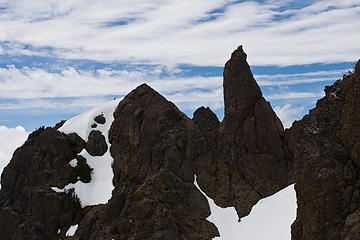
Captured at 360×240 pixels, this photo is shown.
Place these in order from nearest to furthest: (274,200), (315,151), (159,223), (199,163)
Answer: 1. (315,151)
2. (159,223)
3. (274,200)
4. (199,163)

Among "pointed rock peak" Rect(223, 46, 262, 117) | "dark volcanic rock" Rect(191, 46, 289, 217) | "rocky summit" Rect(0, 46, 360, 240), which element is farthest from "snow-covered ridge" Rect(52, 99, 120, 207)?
"pointed rock peak" Rect(223, 46, 262, 117)

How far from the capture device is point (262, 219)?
124 feet

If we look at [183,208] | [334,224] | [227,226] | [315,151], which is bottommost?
[227,226]

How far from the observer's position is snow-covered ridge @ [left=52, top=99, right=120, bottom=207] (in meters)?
49.2

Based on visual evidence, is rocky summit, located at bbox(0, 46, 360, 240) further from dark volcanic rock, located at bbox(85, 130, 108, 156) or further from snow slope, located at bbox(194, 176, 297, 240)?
snow slope, located at bbox(194, 176, 297, 240)

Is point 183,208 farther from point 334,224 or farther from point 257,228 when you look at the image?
point 334,224

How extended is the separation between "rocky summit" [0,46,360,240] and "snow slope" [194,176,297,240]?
1188 millimetres

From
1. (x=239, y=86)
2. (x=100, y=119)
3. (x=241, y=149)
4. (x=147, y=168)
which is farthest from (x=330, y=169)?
(x=100, y=119)

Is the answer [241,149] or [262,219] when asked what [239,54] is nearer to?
[241,149]

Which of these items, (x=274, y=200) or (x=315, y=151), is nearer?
(x=315, y=151)

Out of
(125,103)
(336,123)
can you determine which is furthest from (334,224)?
(125,103)

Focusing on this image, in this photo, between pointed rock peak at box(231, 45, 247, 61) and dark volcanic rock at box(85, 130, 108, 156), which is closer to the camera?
pointed rock peak at box(231, 45, 247, 61)

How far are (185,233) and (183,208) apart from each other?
10.3ft

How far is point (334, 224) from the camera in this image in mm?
15438
